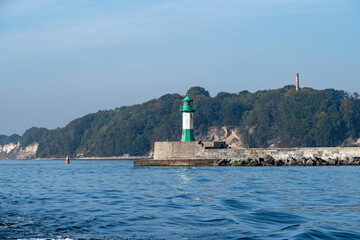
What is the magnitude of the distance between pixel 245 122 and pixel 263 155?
6604cm

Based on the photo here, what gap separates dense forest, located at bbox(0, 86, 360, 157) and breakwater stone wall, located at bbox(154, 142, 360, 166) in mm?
52919

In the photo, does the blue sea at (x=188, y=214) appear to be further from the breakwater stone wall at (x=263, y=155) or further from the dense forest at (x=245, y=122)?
the dense forest at (x=245, y=122)

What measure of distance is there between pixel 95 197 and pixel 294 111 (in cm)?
8458

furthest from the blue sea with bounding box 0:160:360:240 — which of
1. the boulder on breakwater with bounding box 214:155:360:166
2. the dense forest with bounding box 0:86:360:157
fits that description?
the dense forest with bounding box 0:86:360:157

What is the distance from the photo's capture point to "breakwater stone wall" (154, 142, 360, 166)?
36.9m

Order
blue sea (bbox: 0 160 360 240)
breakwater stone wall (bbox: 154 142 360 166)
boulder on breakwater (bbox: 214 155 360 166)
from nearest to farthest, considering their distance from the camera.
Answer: blue sea (bbox: 0 160 360 240), boulder on breakwater (bbox: 214 155 360 166), breakwater stone wall (bbox: 154 142 360 166)

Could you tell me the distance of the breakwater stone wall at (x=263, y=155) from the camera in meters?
36.9

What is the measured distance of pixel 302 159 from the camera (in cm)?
3775

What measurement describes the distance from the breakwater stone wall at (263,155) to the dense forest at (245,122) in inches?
2083

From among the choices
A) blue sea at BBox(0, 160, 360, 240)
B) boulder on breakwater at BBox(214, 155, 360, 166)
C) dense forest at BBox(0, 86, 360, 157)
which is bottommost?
blue sea at BBox(0, 160, 360, 240)

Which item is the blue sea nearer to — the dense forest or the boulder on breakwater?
the boulder on breakwater

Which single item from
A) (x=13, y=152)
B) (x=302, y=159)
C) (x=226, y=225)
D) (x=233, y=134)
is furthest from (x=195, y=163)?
(x=13, y=152)

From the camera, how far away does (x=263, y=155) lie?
3959 centimetres

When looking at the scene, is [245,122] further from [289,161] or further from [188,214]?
[188,214]
